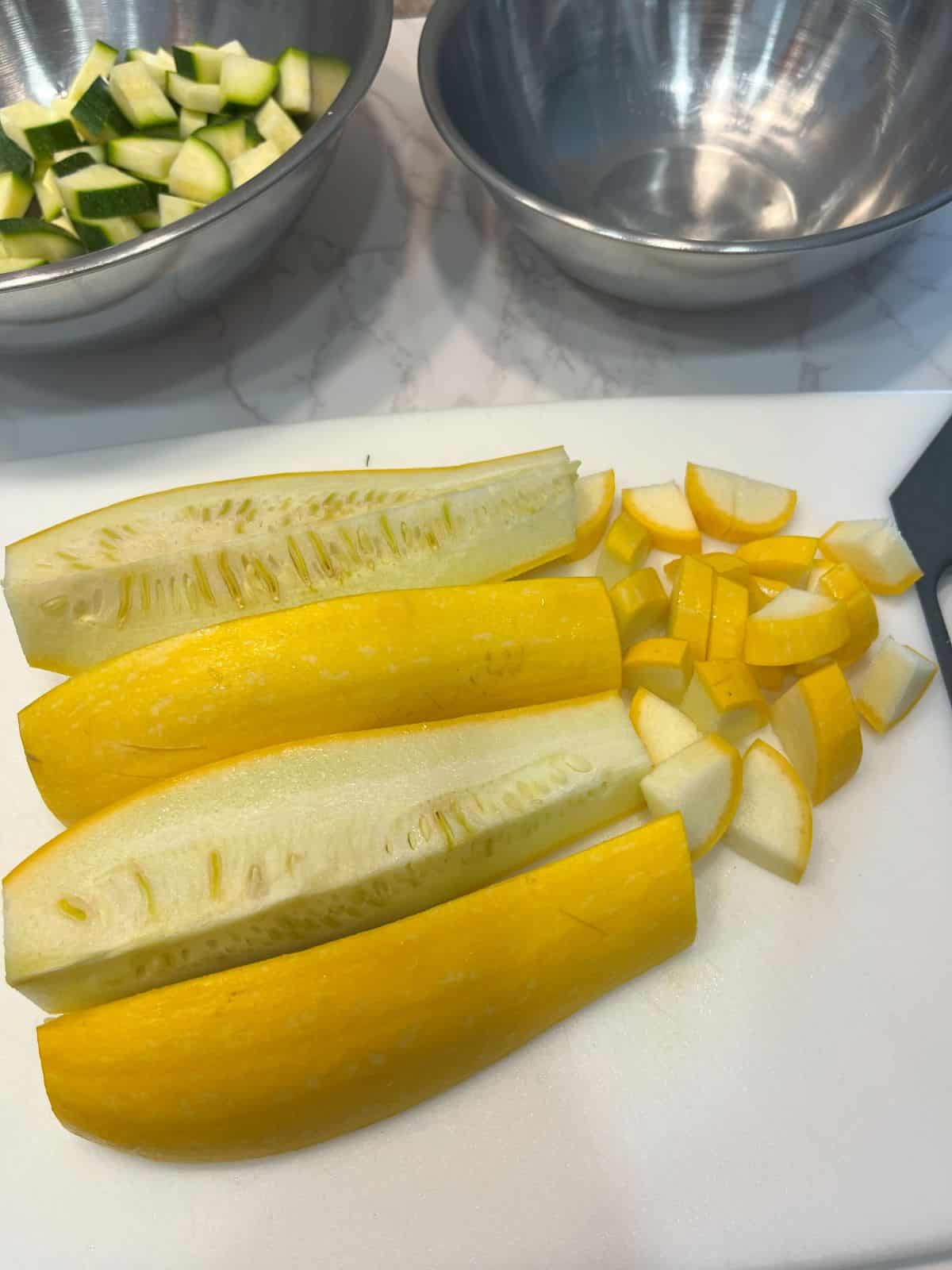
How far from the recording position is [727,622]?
1.43m

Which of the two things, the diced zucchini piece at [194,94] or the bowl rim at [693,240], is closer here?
the bowl rim at [693,240]

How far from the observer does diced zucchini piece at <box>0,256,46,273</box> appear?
1.67m

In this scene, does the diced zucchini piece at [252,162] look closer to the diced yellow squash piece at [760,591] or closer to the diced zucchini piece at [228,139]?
the diced zucchini piece at [228,139]

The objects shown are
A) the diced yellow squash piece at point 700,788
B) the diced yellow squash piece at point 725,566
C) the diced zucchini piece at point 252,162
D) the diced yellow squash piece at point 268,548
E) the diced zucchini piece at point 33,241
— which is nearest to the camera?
the diced yellow squash piece at point 700,788

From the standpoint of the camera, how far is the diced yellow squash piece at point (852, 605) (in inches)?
56.4

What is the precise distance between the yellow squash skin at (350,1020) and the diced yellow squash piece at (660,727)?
19 centimetres

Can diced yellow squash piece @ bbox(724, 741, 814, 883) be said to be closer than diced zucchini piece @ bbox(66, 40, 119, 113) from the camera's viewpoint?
Yes

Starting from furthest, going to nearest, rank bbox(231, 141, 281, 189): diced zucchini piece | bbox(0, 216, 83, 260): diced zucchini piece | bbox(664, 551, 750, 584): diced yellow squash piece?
bbox(231, 141, 281, 189): diced zucchini piece
bbox(0, 216, 83, 260): diced zucchini piece
bbox(664, 551, 750, 584): diced yellow squash piece

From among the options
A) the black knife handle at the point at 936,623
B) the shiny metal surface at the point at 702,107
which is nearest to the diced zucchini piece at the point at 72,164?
the shiny metal surface at the point at 702,107

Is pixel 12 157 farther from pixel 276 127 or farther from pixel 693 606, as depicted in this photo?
pixel 693 606

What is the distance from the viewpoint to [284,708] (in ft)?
4.12

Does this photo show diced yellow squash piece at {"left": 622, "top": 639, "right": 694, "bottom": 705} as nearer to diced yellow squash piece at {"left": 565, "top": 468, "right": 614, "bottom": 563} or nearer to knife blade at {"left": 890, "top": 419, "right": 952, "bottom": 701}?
diced yellow squash piece at {"left": 565, "top": 468, "right": 614, "bottom": 563}

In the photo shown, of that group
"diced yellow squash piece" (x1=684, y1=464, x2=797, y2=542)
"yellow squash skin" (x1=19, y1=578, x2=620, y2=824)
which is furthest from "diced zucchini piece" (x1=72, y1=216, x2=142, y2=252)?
"diced yellow squash piece" (x1=684, y1=464, x2=797, y2=542)

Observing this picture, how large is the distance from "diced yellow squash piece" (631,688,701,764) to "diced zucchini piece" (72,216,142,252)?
4.07ft
